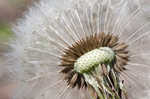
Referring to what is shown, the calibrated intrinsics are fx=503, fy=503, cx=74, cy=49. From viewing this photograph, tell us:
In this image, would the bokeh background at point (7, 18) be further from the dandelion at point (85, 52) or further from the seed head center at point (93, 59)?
the seed head center at point (93, 59)

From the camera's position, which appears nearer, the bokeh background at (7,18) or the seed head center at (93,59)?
the seed head center at (93,59)

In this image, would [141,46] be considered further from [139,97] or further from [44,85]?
[44,85]

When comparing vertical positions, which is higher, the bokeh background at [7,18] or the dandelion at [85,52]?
the bokeh background at [7,18]

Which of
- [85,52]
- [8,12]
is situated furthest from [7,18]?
[85,52]

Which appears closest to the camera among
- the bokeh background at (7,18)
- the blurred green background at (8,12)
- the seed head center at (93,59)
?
the seed head center at (93,59)

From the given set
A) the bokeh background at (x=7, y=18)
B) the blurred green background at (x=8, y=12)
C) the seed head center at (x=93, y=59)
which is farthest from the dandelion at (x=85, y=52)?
the blurred green background at (x=8, y=12)

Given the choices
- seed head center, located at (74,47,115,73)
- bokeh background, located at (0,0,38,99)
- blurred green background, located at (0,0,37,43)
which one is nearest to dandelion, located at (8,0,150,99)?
seed head center, located at (74,47,115,73)

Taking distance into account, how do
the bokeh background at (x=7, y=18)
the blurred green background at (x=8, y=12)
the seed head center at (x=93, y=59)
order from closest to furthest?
1. the seed head center at (x=93, y=59)
2. the bokeh background at (x=7, y=18)
3. the blurred green background at (x=8, y=12)

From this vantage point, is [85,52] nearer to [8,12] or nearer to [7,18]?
[7,18]
